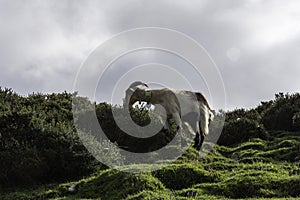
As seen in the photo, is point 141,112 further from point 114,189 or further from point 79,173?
point 114,189

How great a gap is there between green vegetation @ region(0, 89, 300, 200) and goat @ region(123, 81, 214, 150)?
0.77 meters

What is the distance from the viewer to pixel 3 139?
12672 millimetres

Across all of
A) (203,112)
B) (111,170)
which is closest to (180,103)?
(203,112)

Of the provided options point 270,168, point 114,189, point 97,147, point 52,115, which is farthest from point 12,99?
point 270,168

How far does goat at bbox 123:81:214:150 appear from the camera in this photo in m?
14.0

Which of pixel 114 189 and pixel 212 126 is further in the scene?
pixel 212 126

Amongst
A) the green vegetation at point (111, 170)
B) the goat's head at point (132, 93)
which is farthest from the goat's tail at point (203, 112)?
the goat's head at point (132, 93)

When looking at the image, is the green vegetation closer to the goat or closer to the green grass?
the green grass

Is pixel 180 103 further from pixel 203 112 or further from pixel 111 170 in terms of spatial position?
pixel 111 170

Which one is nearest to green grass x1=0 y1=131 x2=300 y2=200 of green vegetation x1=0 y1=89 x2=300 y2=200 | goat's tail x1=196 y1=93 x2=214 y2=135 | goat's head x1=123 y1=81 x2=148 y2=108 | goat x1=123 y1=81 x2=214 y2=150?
green vegetation x1=0 y1=89 x2=300 y2=200

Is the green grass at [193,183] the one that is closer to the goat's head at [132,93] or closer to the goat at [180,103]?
the goat at [180,103]

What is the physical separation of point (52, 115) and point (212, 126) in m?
5.84

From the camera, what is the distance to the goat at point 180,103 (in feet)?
46.0

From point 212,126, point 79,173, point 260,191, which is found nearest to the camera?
point 260,191
